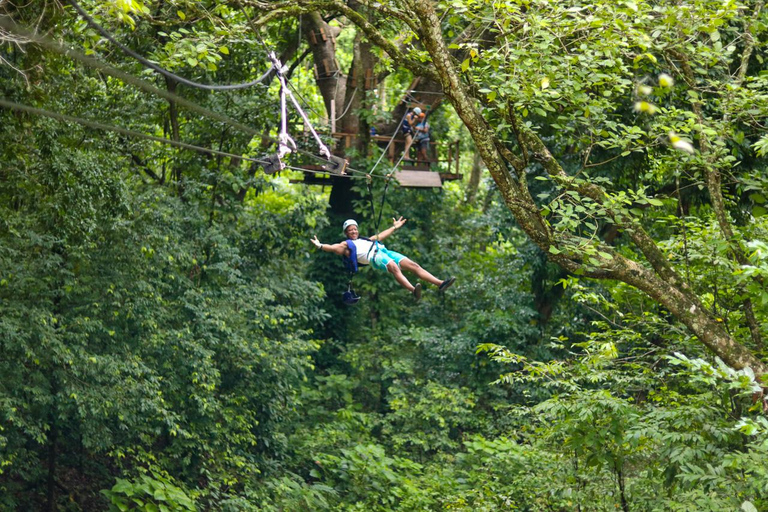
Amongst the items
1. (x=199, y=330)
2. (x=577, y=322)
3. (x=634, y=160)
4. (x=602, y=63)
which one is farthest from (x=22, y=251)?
(x=577, y=322)

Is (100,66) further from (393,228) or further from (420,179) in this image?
(420,179)

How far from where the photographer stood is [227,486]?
1307cm

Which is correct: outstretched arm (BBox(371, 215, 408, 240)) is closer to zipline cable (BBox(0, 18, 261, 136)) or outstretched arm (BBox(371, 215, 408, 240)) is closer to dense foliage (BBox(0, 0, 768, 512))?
dense foliage (BBox(0, 0, 768, 512))

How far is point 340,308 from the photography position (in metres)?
18.0

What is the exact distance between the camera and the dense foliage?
7.85m

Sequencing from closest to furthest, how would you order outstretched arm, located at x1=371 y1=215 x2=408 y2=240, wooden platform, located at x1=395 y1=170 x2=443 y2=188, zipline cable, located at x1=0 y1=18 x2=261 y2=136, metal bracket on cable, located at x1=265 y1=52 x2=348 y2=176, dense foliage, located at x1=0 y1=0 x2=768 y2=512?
zipline cable, located at x1=0 y1=18 x2=261 y2=136
dense foliage, located at x1=0 y1=0 x2=768 y2=512
metal bracket on cable, located at x1=265 y1=52 x2=348 y2=176
outstretched arm, located at x1=371 y1=215 x2=408 y2=240
wooden platform, located at x1=395 y1=170 x2=443 y2=188

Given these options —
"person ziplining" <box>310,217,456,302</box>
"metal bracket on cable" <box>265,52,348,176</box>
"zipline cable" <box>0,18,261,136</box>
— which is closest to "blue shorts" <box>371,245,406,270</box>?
"person ziplining" <box>310,217,456,302</box>

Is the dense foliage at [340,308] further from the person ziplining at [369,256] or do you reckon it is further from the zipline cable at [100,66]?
the person ziplining at [369,256]

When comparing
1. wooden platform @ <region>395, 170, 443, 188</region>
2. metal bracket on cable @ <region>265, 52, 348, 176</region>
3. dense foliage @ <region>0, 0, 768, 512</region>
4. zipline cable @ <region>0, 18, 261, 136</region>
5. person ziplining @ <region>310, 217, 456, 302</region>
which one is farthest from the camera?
wooden platform @ <region>395, 170, 443, 188</region>

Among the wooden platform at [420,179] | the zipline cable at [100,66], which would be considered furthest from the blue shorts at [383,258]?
the wooden platform at [420,179]

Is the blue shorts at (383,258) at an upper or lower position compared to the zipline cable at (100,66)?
lower

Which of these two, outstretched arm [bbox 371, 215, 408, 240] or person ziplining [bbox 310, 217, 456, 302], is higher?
outstretched arm [bbox 371, 215, 408, 240]

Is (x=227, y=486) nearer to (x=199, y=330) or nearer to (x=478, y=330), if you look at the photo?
(x=199, y=330)

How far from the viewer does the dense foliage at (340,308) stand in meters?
7.85
